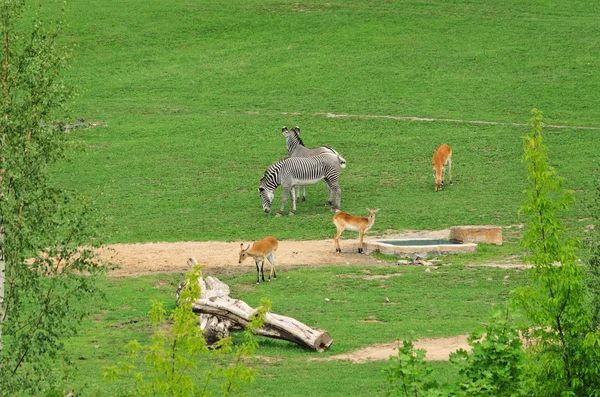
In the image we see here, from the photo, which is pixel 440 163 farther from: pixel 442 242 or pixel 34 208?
pixel 34 208

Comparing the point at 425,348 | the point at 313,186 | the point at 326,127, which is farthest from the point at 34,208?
the point at 326,127

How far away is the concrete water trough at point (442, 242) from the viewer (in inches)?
1022

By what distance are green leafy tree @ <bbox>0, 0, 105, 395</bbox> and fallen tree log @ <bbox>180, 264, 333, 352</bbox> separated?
5.20 meters

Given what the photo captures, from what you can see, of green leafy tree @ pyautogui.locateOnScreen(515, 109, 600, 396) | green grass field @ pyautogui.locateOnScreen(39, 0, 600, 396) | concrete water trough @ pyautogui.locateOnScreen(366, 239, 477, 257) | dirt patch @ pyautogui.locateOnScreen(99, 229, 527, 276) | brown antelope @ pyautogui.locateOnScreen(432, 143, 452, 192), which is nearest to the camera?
green leafy tree @ pyautogui.locateOnScreen(515, 109, 600, 396)

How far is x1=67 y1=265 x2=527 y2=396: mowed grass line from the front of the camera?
18.2 m

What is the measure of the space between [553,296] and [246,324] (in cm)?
671

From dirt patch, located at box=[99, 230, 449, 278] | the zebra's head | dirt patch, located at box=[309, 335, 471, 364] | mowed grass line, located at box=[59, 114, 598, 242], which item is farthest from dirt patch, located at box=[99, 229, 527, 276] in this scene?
dirt patch, located at box=[309, 335, 471, 364]

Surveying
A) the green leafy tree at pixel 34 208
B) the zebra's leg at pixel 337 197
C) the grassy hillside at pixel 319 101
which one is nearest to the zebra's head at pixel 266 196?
the grassy hillside at pixel 319 101

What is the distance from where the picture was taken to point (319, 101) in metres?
42.4

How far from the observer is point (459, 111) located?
41.0 meters

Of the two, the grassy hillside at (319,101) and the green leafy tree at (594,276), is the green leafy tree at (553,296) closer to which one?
the green leafy tree at (594,276)

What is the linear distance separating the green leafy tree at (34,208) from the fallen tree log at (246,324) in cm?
520

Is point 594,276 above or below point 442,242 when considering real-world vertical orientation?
above

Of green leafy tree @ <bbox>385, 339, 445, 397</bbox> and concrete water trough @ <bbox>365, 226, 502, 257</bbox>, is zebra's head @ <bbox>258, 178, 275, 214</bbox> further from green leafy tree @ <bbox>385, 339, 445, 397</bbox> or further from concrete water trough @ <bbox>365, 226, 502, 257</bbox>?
green leafy tree @ <bbox>385, 339, 445, 397</bbox>
